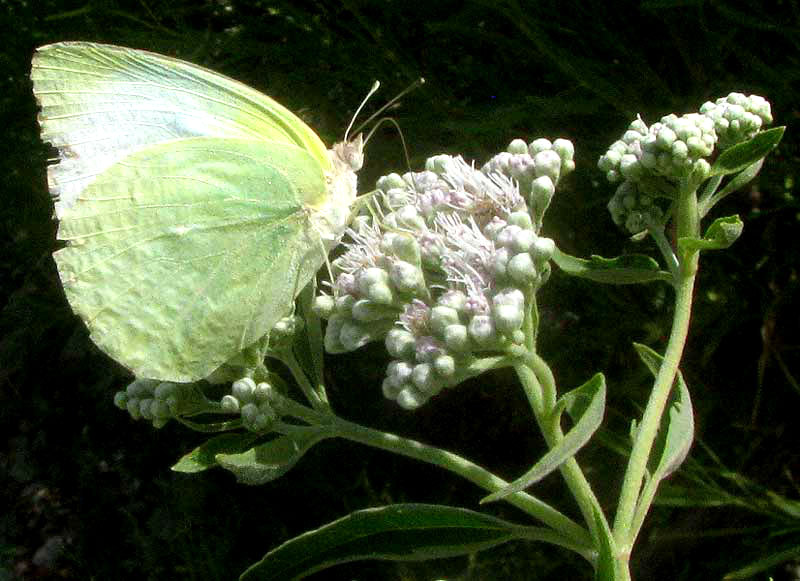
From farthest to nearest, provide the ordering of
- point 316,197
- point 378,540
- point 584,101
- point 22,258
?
point 22,258 → point 584,101 → point 316,197 → point 378,540

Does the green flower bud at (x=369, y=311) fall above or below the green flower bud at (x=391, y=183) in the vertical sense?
below

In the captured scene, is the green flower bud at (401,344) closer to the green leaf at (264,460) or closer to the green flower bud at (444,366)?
the green flower bud at (444,366)

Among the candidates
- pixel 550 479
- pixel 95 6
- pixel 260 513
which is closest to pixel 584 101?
pixel 550 479

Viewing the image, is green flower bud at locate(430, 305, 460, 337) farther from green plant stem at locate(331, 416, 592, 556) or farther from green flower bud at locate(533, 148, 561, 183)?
green flower bud at locate(533, 148, 561, 183)

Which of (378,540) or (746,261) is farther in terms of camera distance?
(746,261)

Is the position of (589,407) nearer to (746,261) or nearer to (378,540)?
(378,540)

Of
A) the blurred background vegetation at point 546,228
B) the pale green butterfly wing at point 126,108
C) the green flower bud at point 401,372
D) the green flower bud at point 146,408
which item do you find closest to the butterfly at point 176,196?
the pale green butterfly wing at point 126,108
